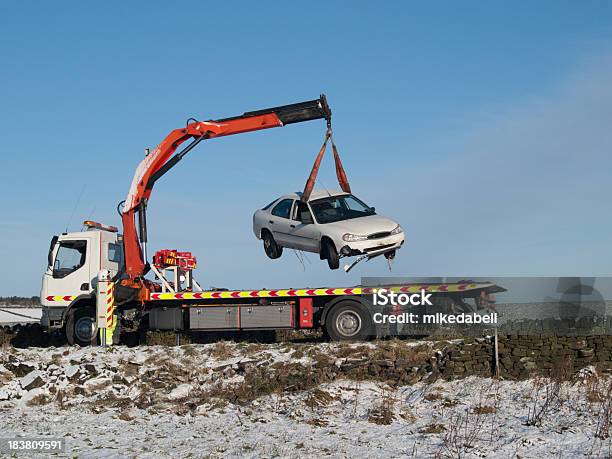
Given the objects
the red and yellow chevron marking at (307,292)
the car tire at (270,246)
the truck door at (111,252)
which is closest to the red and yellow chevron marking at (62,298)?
the truck door at (111,252)

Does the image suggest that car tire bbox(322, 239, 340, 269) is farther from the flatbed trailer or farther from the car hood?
the flatbed trailer

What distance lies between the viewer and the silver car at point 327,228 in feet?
51.2

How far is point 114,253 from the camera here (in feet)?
64.9

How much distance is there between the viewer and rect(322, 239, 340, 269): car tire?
15.8 m

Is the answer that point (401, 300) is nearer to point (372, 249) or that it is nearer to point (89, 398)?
point (372, 249)

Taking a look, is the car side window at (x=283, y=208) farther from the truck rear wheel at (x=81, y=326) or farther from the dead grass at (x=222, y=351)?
the truck rear wheel at (x=81, y=326)

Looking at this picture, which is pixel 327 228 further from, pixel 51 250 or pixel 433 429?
pixel 51 250

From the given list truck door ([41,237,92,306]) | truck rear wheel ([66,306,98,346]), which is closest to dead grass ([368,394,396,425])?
truck rear wheel ([66,306,98,346])

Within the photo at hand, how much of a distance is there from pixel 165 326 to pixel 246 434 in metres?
7.71

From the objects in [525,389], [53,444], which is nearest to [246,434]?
[53,444]

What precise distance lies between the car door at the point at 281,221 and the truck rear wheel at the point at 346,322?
1857 millimetres

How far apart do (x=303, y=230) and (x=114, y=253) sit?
6.00 m

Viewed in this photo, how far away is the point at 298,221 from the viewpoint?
16.9 metres

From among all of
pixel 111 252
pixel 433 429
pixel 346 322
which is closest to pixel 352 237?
pixel 346 322
